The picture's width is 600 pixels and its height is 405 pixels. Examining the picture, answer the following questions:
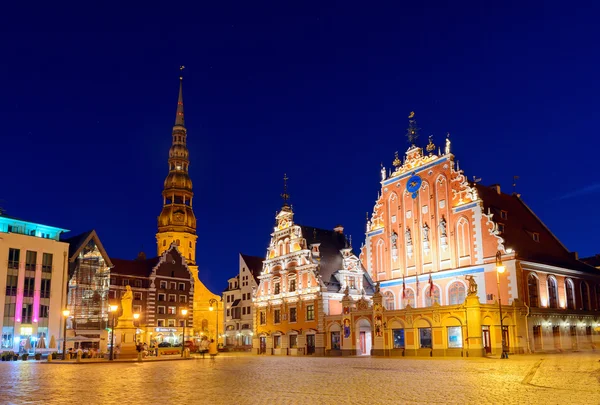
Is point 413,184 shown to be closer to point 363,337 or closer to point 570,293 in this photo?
point 363,337

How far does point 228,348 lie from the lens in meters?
74.6

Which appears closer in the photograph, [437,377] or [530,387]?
[530,387]

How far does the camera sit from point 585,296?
174 ft

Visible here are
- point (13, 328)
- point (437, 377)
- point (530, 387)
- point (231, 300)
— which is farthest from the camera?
point (231, 300)

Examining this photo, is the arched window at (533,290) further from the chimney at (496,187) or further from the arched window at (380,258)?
the arched window at (380,258)

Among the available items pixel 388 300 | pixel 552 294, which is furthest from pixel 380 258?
pixel 552 294

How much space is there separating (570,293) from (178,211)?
73431mm

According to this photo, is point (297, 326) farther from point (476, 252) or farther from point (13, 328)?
point (13, 328)

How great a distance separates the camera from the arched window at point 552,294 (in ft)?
161

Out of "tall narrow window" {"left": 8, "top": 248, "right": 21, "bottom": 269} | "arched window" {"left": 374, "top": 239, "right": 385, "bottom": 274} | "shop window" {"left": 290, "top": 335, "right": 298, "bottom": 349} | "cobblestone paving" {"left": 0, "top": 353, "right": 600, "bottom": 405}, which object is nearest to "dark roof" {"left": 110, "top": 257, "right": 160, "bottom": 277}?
"tall narrow window" {"left": 8, "top": 248, "right": 21, "bottom": 269}

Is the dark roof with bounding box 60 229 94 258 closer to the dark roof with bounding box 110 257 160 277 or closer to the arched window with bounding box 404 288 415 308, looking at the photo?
the dark roof with bounding box 110 257 160 277

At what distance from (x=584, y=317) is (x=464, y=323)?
610 inches

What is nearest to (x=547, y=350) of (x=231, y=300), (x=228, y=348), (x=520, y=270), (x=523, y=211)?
(x=520, y=270)

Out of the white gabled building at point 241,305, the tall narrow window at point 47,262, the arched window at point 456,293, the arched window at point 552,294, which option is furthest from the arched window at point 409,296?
the tall narrow window at point 47,262
